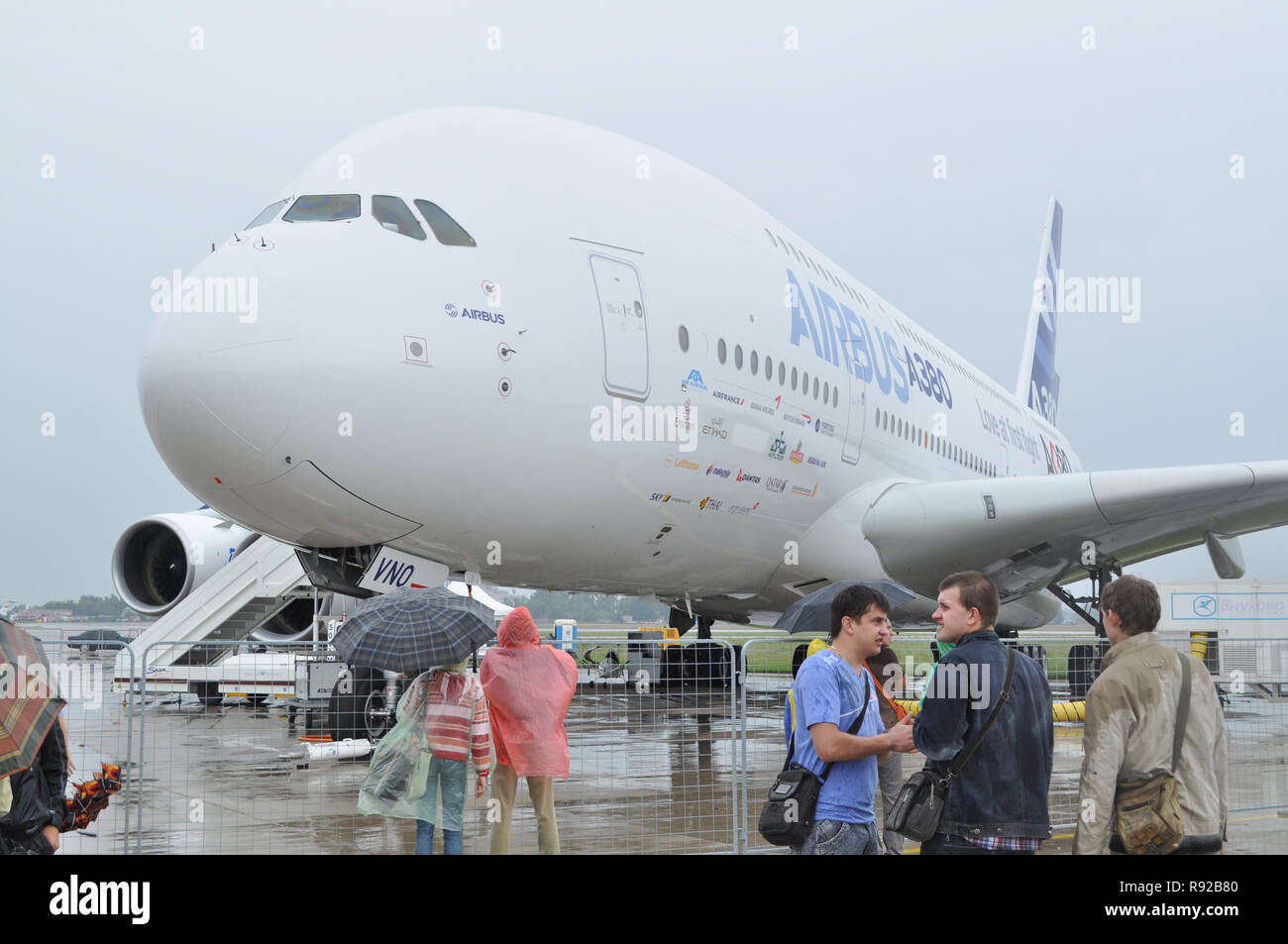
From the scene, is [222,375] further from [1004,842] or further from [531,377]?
[1004,842]

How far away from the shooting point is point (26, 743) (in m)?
3.03

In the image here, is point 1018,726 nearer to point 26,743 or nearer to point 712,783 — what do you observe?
point 26,743

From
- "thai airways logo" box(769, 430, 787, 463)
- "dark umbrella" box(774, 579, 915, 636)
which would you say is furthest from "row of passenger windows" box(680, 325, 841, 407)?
"dark umbrella" box(774, 579, 915, 636)

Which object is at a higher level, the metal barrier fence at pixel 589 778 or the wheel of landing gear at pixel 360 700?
the wheel of landing gear at pixel 360 700

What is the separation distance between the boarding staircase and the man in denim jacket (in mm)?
11586

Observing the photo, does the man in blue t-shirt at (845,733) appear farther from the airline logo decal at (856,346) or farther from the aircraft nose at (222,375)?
the airline logo decal at (856,346)

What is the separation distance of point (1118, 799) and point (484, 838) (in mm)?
3576

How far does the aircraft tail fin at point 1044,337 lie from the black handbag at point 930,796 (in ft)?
69.9

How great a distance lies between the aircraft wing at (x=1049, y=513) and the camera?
9.70m

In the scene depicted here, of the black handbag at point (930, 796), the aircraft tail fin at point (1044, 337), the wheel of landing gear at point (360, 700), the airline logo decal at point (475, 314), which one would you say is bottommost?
the wheel of landing gear at point (360, 700)

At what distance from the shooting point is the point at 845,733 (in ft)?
11.7

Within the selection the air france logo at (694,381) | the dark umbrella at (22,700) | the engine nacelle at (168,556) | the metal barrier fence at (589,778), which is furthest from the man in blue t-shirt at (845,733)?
the engine nacelle at (168,556)

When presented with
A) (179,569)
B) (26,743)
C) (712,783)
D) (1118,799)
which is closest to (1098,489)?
(712,783)

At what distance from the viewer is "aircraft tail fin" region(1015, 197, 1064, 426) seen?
78.8ft
